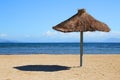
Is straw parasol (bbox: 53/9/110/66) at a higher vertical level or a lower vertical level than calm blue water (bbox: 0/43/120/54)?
higher

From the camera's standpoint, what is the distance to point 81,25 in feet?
42.0

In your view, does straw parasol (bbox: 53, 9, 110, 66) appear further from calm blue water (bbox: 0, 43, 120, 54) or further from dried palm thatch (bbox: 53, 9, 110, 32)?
calm blue water (bbox: 0, 43, 120, 54)

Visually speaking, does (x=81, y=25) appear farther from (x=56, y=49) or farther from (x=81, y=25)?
(x=56, y=49)

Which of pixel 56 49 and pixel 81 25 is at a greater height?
pixel 81 25

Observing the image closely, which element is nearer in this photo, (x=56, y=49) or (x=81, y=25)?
(x=81, y=25)

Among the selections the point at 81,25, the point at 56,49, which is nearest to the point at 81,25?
the point at 81,25

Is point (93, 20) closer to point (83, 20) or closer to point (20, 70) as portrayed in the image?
point (83, 20)

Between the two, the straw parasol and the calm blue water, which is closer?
the straw parasol

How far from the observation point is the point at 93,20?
1308 cm

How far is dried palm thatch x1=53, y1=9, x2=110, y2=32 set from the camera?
1269cm

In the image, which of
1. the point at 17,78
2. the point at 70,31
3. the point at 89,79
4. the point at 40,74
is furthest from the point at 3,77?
the point at 70,31

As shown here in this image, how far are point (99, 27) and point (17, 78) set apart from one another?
4.26 meters

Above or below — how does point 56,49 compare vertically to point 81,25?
below

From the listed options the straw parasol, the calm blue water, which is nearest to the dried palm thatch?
the straw parasol
